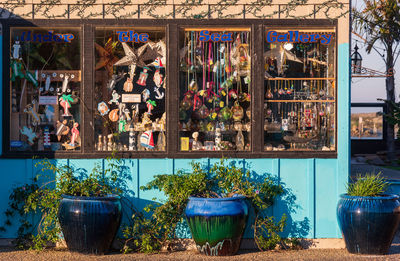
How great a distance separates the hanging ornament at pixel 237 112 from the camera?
25.7 ft

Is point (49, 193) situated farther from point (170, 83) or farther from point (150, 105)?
point (170, 83)

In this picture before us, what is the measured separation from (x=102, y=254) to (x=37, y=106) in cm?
220

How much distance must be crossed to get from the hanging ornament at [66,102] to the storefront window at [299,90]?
2598 mm

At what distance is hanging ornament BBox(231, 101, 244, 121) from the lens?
784 centimetres

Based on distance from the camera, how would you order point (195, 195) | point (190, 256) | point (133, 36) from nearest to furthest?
point (190, 256), point (195, 195), point (133, 36)

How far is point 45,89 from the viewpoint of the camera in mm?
7879

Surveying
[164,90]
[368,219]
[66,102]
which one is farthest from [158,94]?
[368,219]

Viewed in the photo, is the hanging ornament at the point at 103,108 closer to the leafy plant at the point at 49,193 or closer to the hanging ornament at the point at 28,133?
the leafy plant at the point at 49,193

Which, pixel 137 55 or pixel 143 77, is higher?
pixel 137 55

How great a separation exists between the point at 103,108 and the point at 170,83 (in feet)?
3.11

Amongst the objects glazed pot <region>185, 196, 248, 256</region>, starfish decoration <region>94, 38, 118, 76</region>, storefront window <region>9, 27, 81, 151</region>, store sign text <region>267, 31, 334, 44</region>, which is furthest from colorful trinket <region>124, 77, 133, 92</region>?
store sign text <region>267, 31, 334, 44</region>

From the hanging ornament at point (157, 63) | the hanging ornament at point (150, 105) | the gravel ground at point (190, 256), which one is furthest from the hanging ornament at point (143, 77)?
the gravel ground at point (190, 256)

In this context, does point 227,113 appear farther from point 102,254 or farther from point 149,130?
point 102,254

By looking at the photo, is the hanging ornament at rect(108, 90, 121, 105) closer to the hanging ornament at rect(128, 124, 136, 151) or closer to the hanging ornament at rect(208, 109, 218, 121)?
the hanging ornament at rect(128, 124, 136, 151)
